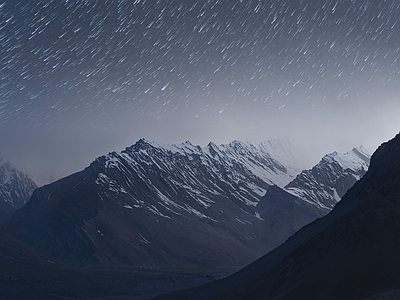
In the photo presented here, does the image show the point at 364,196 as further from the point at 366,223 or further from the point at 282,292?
the point at 282,292

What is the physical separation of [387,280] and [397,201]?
2517 centimetres

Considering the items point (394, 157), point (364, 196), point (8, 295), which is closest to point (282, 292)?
point (364, 196)

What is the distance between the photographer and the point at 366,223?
3497 inches

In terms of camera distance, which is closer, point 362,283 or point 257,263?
point 362,283

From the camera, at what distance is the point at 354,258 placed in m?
80.5

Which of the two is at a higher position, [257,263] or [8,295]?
[8,295]

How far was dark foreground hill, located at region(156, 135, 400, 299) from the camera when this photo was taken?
7475 centimetres

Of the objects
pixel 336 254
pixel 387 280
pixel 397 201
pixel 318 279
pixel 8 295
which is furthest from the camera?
pixel 8 295

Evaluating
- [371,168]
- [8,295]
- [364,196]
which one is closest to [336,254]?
[364,196]

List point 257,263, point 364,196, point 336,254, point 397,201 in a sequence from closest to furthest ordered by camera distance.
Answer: point 336,254
point 397,201
point 364,196
point 257,263

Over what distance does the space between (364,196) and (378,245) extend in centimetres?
2904

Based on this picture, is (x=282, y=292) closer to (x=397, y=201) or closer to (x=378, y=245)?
(x=378, y=245)

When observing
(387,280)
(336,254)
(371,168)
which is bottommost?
(387,280)

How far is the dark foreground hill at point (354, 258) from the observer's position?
74750mm
